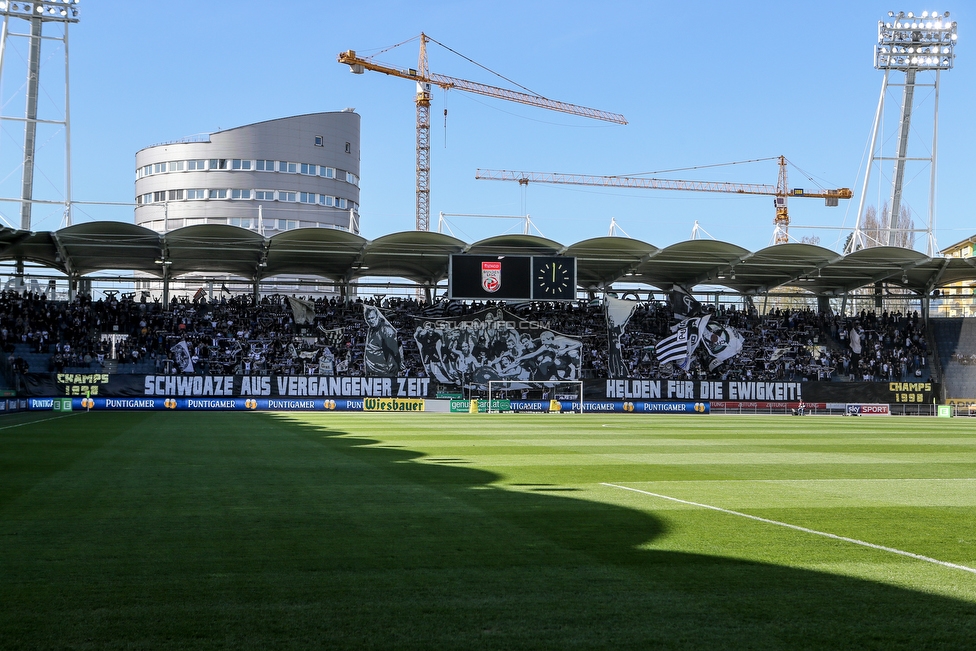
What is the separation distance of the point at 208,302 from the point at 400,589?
60.7 m

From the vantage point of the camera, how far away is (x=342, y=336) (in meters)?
63.3

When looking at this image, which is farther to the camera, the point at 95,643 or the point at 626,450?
the point at 626,450

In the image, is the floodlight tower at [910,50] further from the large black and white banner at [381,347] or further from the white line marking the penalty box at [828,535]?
the white line marking the penalty box at [828,535]

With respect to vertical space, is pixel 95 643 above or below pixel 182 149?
below

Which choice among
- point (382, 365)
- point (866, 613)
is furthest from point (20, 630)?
point (382, 365)

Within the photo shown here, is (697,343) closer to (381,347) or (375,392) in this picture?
(381,347)

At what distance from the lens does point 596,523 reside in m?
11.0

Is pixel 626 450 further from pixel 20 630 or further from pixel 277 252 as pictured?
pixel 277 252

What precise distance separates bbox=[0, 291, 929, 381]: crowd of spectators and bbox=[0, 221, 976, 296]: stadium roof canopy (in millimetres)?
2859

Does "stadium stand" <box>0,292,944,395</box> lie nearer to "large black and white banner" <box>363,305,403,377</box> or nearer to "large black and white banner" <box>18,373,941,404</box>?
"large black and white banner" <box>363,305,403,377</box>

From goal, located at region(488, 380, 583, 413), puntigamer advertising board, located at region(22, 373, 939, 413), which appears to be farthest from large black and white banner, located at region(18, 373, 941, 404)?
goal, located at region(488, 380, 583, 413)

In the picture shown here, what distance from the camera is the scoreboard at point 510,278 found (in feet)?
198

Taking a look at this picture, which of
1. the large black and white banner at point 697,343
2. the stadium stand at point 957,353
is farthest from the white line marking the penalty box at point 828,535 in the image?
the stadium stand at point 957,353

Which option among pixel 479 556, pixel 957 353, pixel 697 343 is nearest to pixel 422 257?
pixel 697 343
